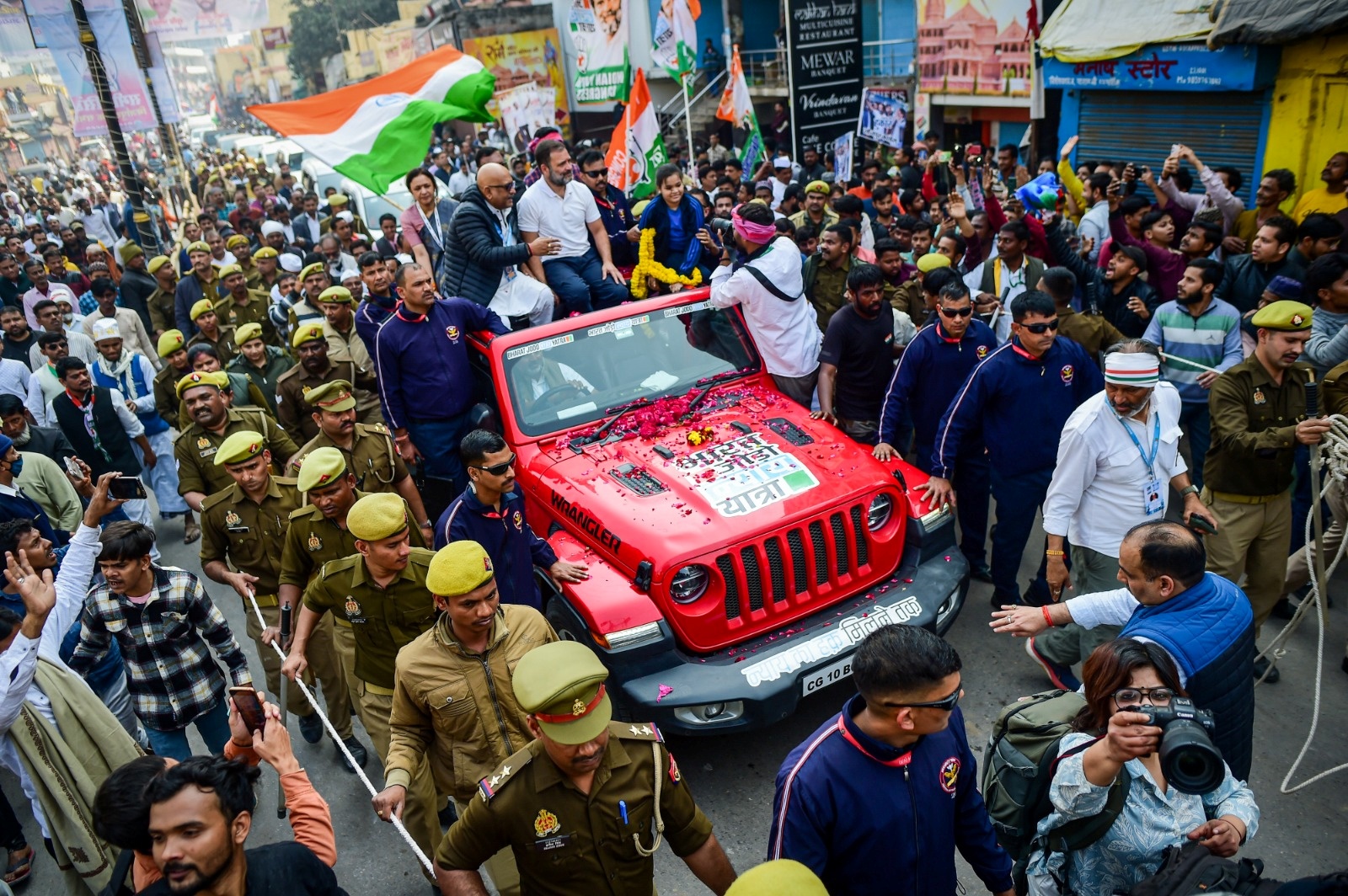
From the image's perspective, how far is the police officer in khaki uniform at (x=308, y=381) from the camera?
6.80 m

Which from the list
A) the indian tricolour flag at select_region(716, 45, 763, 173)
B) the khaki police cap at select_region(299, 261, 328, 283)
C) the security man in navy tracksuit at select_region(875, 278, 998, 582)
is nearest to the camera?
the security man in navy tracksuit at select_region(875, 278, 998, 582)

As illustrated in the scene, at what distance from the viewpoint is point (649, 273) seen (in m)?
7.59

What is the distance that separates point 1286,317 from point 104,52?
1472 cm

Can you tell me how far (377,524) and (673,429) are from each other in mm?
2125

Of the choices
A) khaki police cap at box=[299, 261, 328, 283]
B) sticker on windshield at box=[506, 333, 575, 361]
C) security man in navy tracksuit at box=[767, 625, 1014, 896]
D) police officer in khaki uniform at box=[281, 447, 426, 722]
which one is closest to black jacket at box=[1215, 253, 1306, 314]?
sticker on windshield at box=[506, 333, 575, 361]

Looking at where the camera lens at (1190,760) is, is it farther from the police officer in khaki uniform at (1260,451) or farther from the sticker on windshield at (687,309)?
the sticker on windshield at (687,309)

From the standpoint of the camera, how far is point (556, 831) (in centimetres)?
275

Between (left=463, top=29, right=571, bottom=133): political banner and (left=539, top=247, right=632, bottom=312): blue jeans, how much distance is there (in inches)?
1083

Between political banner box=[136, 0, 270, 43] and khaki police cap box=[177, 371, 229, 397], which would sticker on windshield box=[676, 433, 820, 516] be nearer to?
khaki police cap box=[177, 371, 229, 397]

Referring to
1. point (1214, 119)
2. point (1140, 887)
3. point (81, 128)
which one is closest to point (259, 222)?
point (81, 128)

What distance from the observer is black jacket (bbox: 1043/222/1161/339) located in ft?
22.3

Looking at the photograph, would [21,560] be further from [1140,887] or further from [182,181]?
[182,181]

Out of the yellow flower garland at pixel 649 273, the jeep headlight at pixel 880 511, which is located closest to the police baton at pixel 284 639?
the jeep headlight at pixel 880 511

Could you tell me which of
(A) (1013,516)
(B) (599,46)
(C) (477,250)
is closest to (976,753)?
(A) (1013,516)
